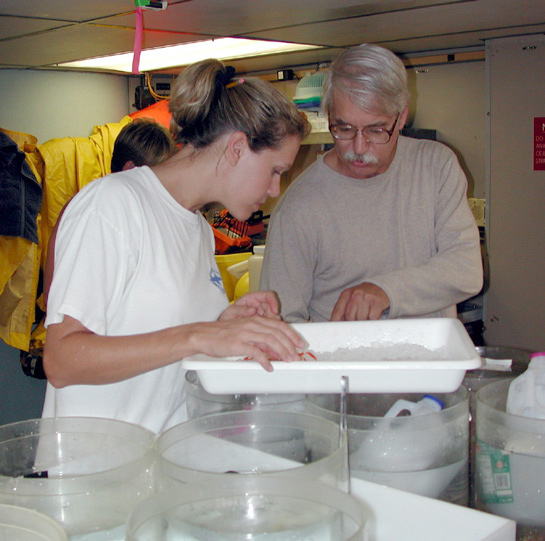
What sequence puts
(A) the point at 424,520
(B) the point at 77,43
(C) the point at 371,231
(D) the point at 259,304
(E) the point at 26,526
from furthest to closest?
(B) the point at 77,43, (C) the point at 371,231, (D) the point at 259,304, (A) the point at 424,520, (E) the point at 26,526

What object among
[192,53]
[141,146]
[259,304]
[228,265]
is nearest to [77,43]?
[141,146]

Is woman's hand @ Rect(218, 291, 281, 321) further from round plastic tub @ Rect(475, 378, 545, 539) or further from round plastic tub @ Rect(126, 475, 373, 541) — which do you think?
round plastic tub @ Rect(126, 475, 373, 541)

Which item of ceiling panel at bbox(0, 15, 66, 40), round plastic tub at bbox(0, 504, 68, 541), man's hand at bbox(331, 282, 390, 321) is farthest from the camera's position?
ceiling panel at bbox(0, 15, 66, 40)

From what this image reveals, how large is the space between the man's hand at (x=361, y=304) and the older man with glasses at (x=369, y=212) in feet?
0.50

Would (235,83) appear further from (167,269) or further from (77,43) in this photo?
(77,43)

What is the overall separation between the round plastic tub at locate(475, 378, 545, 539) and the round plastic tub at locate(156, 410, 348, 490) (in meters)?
0.29

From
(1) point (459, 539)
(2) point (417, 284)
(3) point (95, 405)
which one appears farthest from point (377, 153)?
(1) point (459, 539)

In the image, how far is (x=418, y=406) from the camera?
1.10 m

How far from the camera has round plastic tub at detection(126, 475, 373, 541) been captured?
73 centimetres

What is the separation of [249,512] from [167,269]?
0.62 meters

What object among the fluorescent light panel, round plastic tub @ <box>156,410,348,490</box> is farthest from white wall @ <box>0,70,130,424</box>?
round plastic tub @ <box>156,410,348,490</box>

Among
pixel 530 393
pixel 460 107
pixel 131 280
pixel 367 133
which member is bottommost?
pixel 530 393

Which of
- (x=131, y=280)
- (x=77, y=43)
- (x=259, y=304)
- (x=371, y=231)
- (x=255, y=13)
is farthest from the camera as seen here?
(x=77, y=43)

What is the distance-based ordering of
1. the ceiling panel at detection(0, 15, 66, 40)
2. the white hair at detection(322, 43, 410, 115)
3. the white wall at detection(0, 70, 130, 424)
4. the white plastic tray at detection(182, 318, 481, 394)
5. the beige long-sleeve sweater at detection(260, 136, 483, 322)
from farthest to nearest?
the white wall at detection(0, 70, 130, 424)
the ceiling panel at detection(0, 15, 66, 40)
the beige long-sleeve sweater at detection(260, 136, 483, 322)
the white hair at detection(322, 43, 410, 115)
the white plastic tray at detection(182, 318, 481, 394)
